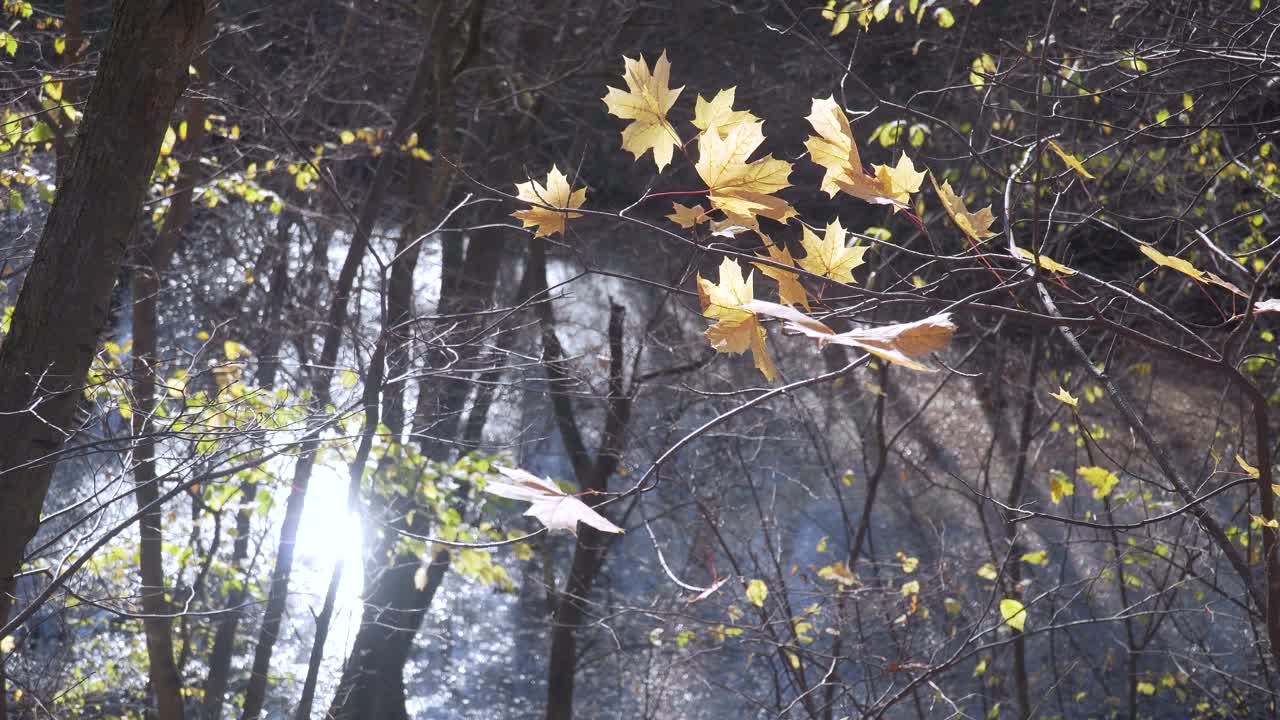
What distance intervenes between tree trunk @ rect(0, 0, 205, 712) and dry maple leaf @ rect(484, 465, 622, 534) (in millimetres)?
1044

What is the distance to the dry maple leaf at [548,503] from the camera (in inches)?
31.8

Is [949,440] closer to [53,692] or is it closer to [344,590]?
[344,590]

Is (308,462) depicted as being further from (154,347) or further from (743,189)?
(743,189)

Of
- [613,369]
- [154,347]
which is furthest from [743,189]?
[613,369]

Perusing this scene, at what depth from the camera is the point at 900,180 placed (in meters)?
1.18

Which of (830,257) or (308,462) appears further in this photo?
(308,462)

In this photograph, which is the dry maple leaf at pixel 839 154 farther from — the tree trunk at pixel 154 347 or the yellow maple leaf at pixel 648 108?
the tree trunk at pixel 154 347

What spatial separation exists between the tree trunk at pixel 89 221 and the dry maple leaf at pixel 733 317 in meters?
1.11

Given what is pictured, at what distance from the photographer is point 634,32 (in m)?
6.12

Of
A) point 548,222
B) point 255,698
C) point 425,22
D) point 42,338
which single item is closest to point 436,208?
point 425,22

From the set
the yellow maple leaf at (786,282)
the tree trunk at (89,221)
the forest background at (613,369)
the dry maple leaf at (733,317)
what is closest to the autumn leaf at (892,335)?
the forest background at (613,369)

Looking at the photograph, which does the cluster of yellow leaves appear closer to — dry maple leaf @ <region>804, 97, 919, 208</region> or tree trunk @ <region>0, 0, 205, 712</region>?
dry maple leaf @ <region>804, 97, 919, 208</region>

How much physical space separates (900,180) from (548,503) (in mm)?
583

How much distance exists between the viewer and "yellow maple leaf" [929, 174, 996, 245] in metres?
1.05
